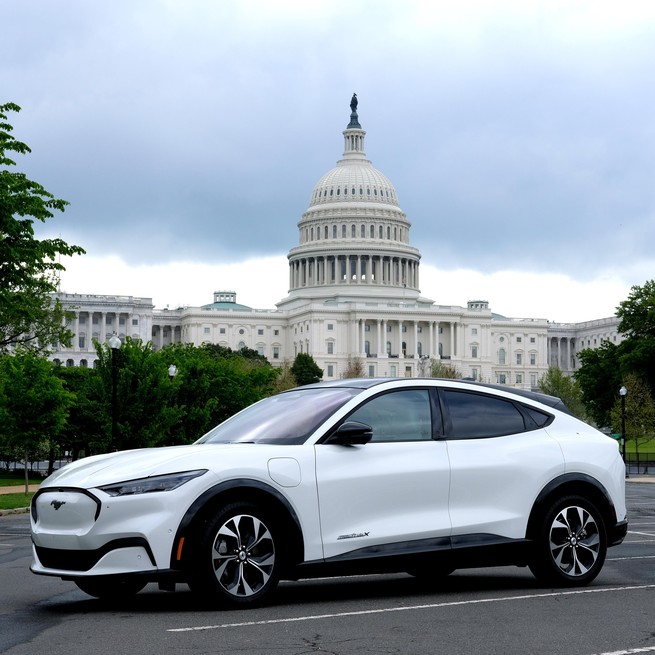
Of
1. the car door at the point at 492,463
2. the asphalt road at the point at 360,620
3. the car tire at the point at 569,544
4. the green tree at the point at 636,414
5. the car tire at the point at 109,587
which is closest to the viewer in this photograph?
the asphalt road at the point at 360,620

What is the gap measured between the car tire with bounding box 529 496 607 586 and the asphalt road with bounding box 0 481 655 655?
17 cm

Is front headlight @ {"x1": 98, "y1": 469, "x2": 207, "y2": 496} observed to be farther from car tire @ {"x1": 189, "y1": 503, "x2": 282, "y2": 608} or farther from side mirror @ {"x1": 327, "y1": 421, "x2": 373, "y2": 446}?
side mirror @ {"x1": 327, "y1": 421, "x2": 373, "y2": 446}

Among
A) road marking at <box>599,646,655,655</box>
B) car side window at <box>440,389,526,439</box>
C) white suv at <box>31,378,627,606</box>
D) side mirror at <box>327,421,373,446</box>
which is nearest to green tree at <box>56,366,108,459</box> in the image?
car side window at <box>440,389,526,439</box>

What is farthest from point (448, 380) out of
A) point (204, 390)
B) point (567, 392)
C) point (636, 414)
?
point (567, 392)

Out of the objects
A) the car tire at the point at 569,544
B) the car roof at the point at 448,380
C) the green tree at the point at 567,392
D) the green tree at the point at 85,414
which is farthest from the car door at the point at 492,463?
the green tree at the point at 567,392

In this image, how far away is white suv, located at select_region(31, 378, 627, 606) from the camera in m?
9.45

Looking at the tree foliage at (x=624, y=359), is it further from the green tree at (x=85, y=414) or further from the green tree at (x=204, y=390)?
the green tree at (x=85, y=414)

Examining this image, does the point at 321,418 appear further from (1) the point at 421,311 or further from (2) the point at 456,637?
(1) the point at 421,311

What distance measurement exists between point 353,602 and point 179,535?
1672 millimetres

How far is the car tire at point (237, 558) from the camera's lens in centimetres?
945

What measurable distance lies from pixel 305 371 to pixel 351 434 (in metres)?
152

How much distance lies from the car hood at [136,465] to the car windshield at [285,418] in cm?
37

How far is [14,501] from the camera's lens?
35.8m

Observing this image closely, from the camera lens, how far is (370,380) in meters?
11.1
